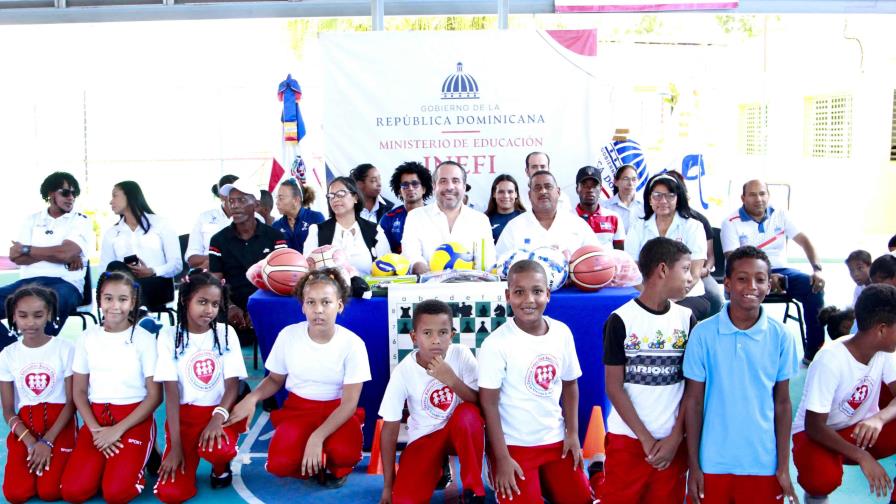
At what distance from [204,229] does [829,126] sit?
12.3 m

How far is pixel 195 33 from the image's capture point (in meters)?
15.4

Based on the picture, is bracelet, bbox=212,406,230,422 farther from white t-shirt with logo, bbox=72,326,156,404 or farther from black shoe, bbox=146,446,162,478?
black shoe, bbox=146,446,162,478

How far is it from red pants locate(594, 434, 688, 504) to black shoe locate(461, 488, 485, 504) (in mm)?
539

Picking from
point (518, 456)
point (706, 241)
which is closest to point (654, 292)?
point (518, 456)

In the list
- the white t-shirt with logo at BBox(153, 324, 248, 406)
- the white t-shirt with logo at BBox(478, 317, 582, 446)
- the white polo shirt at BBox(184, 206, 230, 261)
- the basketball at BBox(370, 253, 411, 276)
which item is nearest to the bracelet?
the white t-shirt with logo at BBox(153, 324, 248, 406)

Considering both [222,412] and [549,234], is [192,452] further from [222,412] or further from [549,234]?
[549,234]

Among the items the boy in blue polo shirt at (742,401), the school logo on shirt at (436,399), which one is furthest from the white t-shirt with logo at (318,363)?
the boy in blue polo shirt at (742,401)

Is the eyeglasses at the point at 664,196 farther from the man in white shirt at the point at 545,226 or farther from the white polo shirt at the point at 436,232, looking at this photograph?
the white polo shirt at the point at 436,232

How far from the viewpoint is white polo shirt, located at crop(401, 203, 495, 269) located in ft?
15.5

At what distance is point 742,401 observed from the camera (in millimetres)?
2990

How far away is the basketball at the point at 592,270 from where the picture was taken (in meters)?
4.09

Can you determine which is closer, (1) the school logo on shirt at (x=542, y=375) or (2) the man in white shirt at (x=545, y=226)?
(1) the school logo on shirt at (x=542, y=375)

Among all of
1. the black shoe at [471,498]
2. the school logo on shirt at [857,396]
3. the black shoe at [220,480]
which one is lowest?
the black shoe at [220,480]

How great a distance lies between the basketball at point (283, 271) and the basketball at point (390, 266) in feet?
1.34
